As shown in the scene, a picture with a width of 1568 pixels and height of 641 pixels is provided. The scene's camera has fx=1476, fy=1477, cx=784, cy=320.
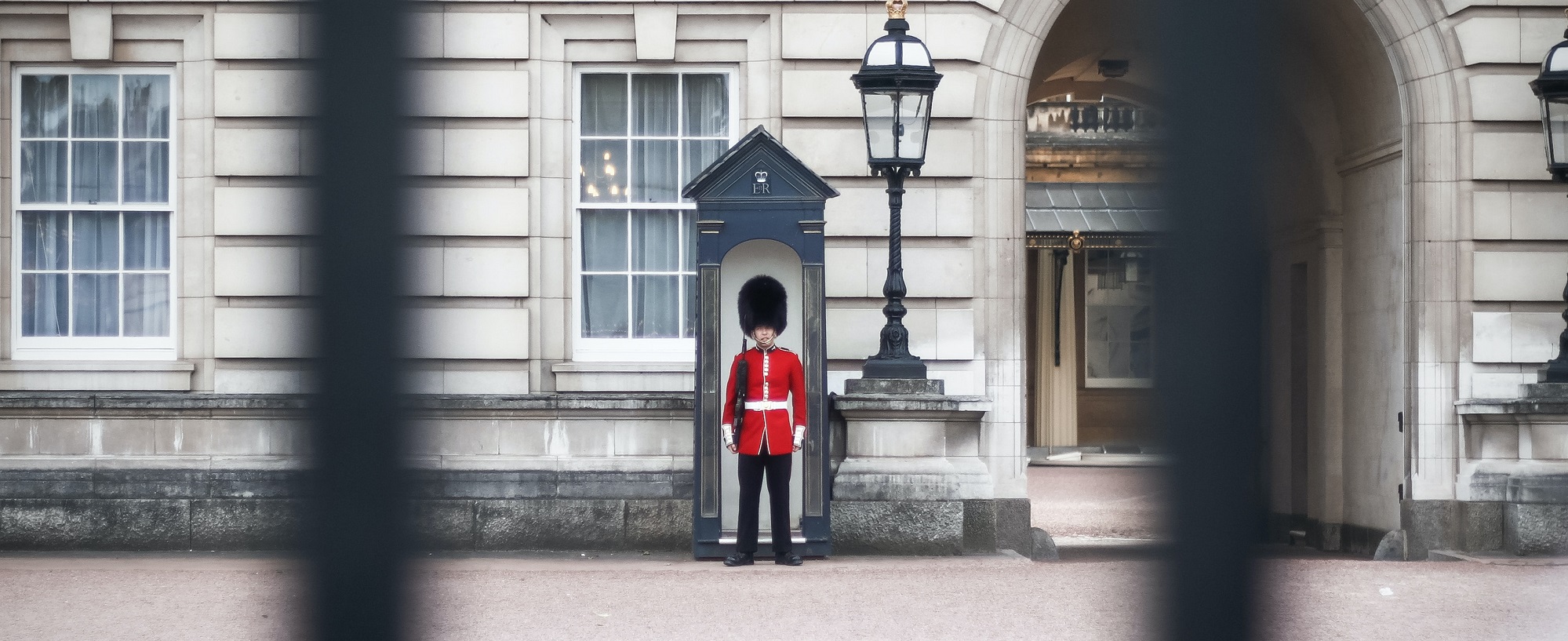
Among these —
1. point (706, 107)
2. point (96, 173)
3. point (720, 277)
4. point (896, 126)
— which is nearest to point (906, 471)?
point (720, 277)

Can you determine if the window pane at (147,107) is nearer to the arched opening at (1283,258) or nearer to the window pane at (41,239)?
the window pane at (41,239)

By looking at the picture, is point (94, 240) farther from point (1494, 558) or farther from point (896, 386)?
point (1494, 558)

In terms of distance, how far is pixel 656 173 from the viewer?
1037cm

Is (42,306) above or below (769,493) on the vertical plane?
above

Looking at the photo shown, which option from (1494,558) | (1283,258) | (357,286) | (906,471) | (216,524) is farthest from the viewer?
(216,524)

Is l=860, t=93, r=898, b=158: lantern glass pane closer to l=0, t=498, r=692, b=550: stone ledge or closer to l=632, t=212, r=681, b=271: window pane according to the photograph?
l=632, t=212, r=681, b=271: window pane

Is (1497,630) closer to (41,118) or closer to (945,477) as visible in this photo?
(945,477)

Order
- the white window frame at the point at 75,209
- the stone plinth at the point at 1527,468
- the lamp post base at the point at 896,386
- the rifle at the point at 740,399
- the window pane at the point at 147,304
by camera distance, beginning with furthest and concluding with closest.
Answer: the window pane at the point at 147,304 < the white window frame at the point at 75,209 < the stone plinth at the point at 1527,468 < the lamp post base at the point at 896,386 < the rifle at the point at 740,399

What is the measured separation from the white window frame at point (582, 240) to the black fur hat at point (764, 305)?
1353mm

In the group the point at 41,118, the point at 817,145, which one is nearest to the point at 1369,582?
the point at 817,145

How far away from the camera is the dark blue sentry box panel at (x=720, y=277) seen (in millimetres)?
8820

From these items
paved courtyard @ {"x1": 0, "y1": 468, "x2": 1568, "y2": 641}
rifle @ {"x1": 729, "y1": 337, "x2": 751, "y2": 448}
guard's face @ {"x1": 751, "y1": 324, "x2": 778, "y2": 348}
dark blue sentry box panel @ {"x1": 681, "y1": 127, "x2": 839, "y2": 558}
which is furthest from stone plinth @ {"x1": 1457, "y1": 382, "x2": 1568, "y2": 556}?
rifle @ {"x1": 729, "y1": 337, "x2": 751, "y2": 448}

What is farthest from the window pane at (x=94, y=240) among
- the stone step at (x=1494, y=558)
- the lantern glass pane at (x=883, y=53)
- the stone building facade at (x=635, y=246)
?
the stone step at (x=1494, y=558)

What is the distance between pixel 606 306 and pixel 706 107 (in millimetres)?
1553
